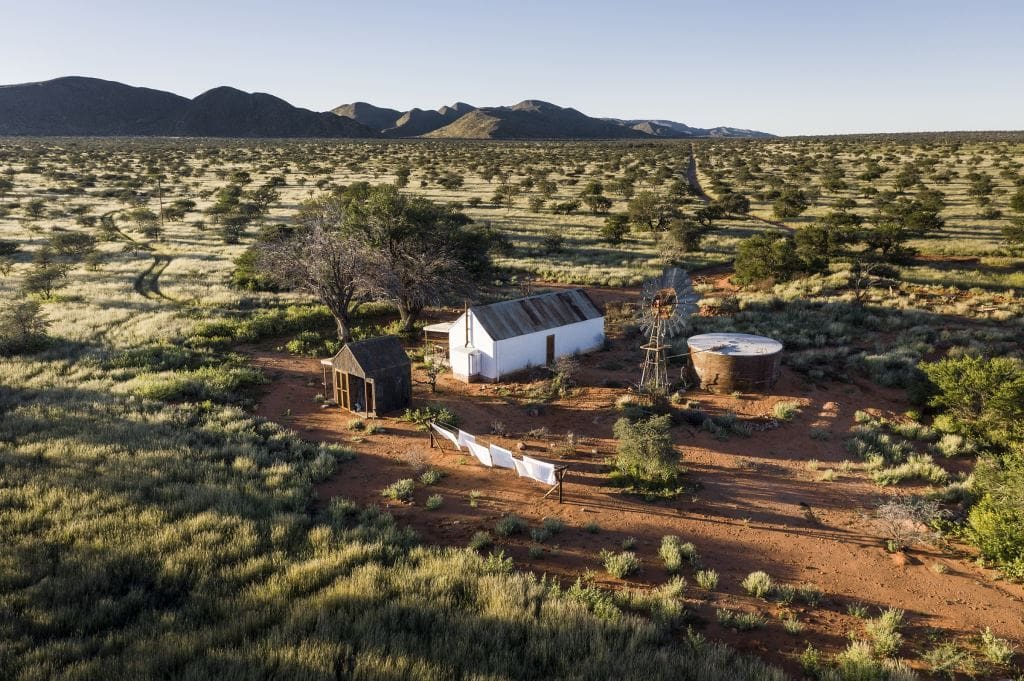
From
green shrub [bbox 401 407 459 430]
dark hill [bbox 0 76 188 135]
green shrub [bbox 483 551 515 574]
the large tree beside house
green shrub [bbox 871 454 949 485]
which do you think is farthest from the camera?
dark hill [bbox 0 76 188 135]

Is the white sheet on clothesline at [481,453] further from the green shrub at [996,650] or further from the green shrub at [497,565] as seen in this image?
the green shrub at [996,650]

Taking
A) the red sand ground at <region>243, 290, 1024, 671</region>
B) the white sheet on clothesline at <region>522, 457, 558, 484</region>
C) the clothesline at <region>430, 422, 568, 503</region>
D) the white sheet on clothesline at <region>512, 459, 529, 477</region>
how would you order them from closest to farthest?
the red sand ground at <region>243, 290, 1024, 671</region>, the white sheet on clothesline at <region>522, 457, 558, 484</region>, the clothesline at <region>430, 422, 568, 503</region>, the white sheet on clothesline at <region>512, 459, 529, 477</region>

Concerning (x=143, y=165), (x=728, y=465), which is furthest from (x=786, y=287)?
(x=143, y=165)

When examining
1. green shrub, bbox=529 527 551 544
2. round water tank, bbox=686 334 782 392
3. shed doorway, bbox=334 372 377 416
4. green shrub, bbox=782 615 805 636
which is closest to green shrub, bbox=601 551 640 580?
green shrub, bbox=529 527 551 544

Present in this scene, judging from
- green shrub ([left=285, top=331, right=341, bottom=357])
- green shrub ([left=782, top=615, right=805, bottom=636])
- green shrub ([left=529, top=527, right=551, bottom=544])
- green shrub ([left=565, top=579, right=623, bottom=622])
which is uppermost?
green shrub ([left=565, top=579, right=623, bottom=622])

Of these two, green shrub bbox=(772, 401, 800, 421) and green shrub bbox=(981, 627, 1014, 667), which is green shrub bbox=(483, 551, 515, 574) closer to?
green shrub bbox=(981, 627, 1014, 667)

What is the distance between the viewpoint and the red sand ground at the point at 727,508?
1081 cm

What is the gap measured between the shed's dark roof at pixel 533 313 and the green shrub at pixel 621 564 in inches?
486

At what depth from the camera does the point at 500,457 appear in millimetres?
15859

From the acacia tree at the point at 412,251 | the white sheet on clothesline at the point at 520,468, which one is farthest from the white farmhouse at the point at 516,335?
the white sheet on clothesline at the point at 520,468

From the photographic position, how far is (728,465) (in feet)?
54.7

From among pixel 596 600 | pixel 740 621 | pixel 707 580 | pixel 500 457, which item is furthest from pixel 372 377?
pixel 740 621

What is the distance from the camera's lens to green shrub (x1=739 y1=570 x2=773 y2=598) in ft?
36.3

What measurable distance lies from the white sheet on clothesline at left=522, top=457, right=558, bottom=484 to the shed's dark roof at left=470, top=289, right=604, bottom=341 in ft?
28.8
